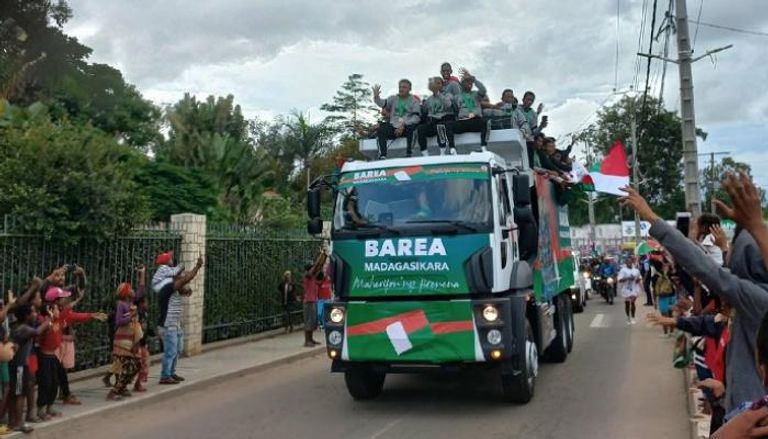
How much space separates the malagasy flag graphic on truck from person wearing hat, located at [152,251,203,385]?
10.4ft

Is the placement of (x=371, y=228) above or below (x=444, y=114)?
below

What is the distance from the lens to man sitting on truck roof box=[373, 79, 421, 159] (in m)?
9.83

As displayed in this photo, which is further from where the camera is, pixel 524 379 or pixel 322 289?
pixel 322 289

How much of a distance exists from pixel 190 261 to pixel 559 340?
258 inches

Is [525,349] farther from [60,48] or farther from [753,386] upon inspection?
[60,48]

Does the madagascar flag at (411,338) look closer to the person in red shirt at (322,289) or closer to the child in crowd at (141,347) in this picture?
the child in crowd at (141,347)

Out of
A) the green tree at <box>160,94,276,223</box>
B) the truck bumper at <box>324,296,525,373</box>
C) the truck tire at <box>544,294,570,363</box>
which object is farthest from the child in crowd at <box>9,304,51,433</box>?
the green tree at <box>160,94,276,223</box>

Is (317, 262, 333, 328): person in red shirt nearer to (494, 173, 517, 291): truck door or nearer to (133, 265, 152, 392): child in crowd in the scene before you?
(133, 265, 152, 392): child in crowd

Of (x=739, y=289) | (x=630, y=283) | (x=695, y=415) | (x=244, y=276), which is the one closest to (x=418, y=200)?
(x=695, y=415)

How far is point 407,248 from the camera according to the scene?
797 cm

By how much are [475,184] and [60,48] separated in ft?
79.8

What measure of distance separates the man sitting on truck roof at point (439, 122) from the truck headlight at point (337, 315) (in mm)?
2591

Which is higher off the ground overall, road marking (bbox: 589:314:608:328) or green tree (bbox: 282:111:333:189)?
green tree (bbox: 282:111:333:189)

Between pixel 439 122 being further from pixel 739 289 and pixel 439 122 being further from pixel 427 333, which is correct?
pixel 739 289
